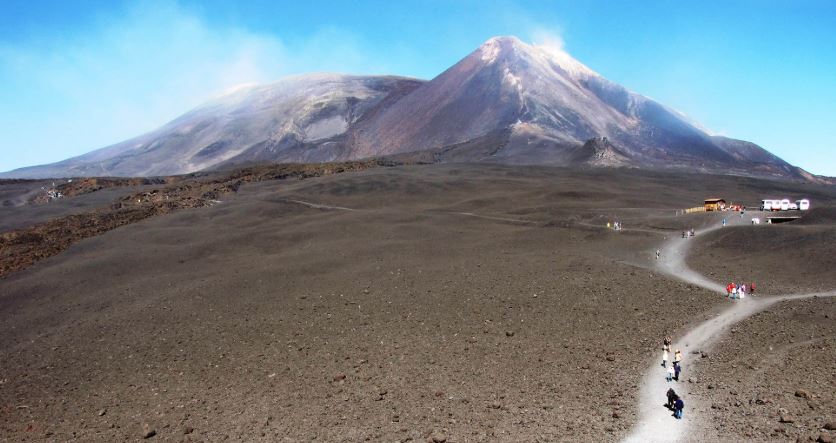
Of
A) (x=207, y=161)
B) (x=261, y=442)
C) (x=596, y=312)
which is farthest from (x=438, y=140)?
(x=261, y=442)

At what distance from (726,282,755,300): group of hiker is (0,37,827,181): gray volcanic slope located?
71.2 meters

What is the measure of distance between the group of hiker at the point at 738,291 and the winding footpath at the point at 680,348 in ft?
0.90

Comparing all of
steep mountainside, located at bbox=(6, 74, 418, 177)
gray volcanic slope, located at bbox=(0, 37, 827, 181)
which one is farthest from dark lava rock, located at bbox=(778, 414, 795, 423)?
steep mountainside, located at bbox=(6, 74, 418, 177)

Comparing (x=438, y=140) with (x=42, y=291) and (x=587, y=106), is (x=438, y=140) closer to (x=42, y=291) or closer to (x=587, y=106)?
(x=587, y=106)

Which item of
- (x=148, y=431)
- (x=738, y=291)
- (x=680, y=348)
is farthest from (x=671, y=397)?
(x=148, y=431)

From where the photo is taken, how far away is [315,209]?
56.5 m

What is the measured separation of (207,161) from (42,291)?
15047cm

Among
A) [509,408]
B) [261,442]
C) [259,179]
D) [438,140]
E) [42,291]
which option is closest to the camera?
[261,442]

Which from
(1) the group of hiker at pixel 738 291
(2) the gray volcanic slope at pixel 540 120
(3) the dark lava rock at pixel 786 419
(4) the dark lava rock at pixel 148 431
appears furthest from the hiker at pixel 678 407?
(2) the gray volcanic slope at pixel 540 120

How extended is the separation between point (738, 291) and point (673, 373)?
30.3 ft

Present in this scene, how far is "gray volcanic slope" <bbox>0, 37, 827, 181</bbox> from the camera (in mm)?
112750

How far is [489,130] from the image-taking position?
131 metres

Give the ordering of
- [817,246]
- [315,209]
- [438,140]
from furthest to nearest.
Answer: [438,140]
[315,209]
[817,246]

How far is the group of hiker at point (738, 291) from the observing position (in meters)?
23.5
